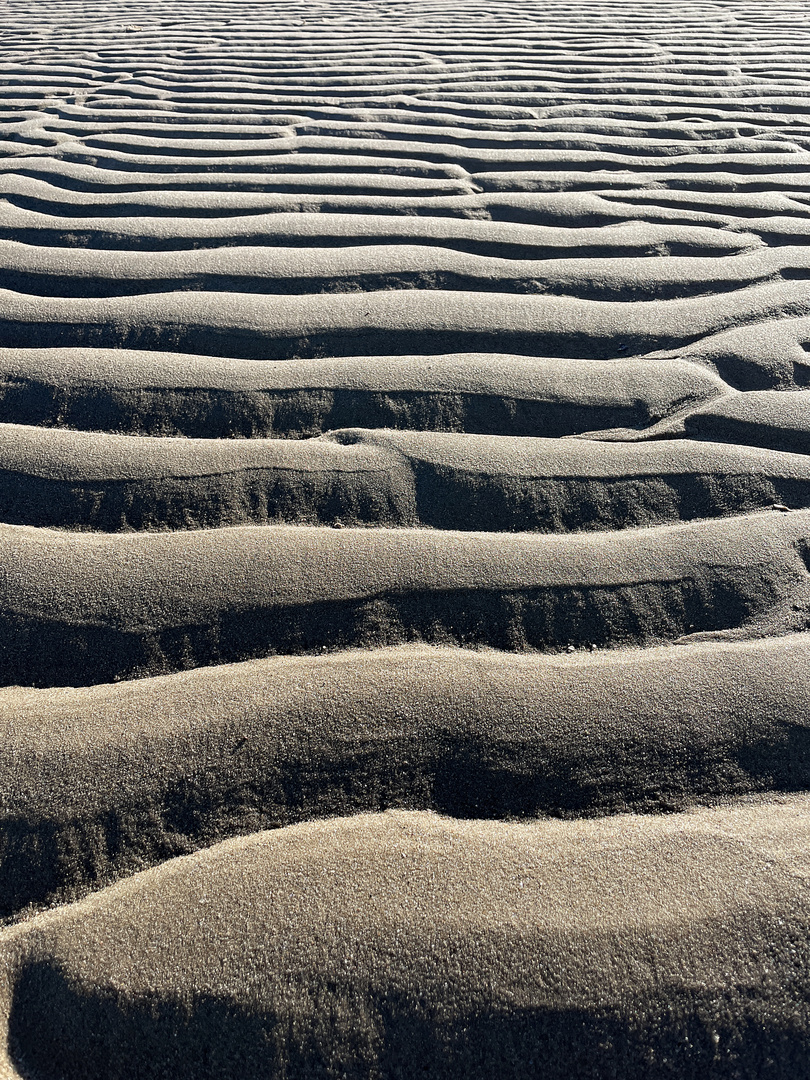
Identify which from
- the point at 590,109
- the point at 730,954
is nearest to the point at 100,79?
the point at 590,109

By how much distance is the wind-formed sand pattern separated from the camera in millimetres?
773

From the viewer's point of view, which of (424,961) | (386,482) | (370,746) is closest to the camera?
(424,961)

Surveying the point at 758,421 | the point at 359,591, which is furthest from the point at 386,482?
the point at 758,421

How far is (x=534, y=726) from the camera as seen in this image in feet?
3.22

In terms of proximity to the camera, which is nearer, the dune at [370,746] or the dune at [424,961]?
the dune at [424,961]

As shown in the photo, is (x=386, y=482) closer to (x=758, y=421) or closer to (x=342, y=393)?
(x=342, y=393)

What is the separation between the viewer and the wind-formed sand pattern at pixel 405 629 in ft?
2.54

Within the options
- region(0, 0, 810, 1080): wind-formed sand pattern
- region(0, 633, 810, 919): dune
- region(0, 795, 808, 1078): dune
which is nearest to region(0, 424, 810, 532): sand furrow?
region(0, 0, 810, 1080): wind-formed sand pattern

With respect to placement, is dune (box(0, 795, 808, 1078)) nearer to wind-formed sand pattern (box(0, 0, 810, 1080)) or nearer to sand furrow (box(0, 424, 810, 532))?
wind-formed sand pattern (box(0, 0, 810, 1080))

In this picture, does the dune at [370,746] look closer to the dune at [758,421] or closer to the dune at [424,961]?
the dune at [424,961]

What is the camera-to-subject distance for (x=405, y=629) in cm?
110

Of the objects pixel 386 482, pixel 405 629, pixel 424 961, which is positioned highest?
pixel 386 482

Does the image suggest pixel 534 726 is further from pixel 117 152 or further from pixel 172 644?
pixel 117 152

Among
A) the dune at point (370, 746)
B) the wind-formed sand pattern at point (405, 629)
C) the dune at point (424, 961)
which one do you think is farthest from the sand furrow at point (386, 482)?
the dune at point (424, 961)
